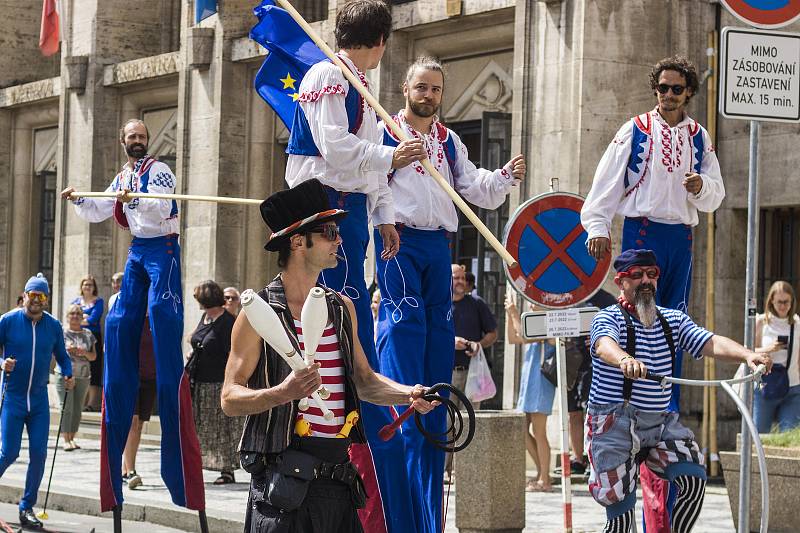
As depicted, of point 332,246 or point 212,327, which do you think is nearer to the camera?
point 332,246

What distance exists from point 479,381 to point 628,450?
19.7ft

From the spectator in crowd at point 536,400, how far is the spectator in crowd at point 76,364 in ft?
19.4

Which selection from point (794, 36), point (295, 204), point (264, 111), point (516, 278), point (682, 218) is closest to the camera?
point (295, 204)

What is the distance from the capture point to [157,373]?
10.1m

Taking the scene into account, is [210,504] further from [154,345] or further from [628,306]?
[628,306]

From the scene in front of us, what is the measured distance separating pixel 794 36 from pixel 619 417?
2.02 m

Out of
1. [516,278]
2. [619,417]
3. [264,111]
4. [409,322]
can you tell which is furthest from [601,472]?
[264,111]

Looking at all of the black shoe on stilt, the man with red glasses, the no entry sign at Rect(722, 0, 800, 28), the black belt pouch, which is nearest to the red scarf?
the man with red glasses

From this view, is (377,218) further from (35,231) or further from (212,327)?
(35,231)

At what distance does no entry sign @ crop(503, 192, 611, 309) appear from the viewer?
9.66 metres

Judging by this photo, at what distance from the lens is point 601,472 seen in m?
7.86

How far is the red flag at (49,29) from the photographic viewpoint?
2292 centimetres

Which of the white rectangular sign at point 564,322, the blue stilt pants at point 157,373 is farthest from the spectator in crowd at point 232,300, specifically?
the white rectangular sign at point 564,322

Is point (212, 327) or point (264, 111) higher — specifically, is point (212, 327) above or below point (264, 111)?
below
